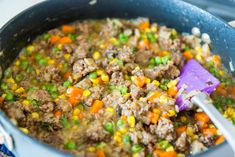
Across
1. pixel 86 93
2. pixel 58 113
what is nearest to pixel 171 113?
pixel 86 93

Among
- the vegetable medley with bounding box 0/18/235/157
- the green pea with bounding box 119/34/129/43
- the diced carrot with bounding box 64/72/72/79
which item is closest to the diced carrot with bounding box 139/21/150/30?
the vegetable medley with bounding box 0/18/235/157

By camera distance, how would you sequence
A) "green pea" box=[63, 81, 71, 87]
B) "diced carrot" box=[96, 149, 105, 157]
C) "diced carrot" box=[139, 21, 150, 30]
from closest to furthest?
"diced carrot" box=[96, 149, 105, 157] < "green pea" box=[63, 81, 71, 87] < "diced carrot" box=[139, 21, 150, 30]

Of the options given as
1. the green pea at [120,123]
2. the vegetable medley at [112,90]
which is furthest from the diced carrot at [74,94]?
the green pea at [120,123]

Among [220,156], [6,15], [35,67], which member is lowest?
[220,156]

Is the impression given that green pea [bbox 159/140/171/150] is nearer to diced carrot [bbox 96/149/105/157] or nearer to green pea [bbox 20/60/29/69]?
diced carrot [bbox 96/149/105/157]

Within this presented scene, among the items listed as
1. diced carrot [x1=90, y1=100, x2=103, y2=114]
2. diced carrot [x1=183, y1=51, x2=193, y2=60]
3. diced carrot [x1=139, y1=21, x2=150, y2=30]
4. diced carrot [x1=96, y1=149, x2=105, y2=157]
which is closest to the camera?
diced carrot [x1=96, y1=149, x2=105, y2=157]

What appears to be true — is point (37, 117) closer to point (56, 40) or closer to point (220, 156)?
point (56, 40)

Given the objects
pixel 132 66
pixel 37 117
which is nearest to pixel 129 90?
pixel 132 66
